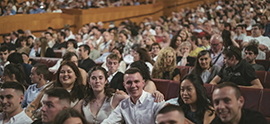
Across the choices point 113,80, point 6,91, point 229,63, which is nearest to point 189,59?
point 229,63

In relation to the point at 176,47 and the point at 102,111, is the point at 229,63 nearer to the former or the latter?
the point at 102,111

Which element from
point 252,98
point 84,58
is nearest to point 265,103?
point 252,98

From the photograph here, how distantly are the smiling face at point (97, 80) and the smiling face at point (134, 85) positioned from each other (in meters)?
0.34

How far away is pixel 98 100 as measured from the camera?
3217 mm

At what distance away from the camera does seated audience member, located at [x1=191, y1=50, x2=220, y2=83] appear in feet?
14.8

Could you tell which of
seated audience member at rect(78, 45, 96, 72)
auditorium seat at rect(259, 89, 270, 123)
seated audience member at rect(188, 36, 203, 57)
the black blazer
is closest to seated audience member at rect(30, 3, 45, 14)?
seated audience member at rect(78, 45, 96, 72)

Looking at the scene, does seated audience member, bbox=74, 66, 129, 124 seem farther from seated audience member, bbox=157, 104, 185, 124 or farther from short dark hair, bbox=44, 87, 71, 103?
seated audience member, bbox=157, 104, 185, 124

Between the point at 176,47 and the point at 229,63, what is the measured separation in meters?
2.54

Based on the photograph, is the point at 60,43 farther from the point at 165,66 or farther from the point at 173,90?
the point at 173,90

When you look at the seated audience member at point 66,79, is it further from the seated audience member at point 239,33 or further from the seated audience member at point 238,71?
the seated audience member at point 239,33

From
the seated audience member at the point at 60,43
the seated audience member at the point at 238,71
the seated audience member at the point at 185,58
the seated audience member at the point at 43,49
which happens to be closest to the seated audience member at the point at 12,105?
the seated audience member at the point at 238,71

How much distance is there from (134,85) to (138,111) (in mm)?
226

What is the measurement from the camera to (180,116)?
2.11 m

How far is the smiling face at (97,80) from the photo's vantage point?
3172 millimetres
